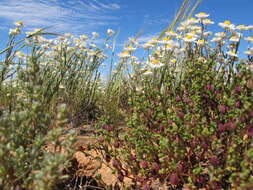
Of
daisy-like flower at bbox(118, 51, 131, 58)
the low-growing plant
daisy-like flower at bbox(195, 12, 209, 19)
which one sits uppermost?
daisy-like flower at bbox(195, 12, 209, 19)

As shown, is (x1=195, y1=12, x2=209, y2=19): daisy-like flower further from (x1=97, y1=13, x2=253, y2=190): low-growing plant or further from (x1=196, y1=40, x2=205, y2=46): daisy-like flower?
(x1=97, y1=13, x2=253, y2=190): low-growing plant

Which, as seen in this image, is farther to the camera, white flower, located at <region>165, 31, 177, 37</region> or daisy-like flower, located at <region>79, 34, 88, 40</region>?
daisy-like flower, located at <region>79, 34, 88, 40</region>

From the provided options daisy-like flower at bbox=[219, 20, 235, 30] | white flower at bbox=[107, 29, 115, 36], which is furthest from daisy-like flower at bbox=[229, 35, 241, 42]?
white flower at bbox=[107, 29, 115, 36]

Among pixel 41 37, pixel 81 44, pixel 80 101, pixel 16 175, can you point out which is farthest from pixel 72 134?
pixel 41 37

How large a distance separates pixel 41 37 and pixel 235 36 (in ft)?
10.2

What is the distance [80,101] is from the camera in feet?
14.6

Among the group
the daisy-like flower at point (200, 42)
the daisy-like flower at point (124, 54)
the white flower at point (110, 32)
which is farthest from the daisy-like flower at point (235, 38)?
the white flower at point (110, 32)

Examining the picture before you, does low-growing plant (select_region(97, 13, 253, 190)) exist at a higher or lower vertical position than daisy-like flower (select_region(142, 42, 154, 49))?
lower

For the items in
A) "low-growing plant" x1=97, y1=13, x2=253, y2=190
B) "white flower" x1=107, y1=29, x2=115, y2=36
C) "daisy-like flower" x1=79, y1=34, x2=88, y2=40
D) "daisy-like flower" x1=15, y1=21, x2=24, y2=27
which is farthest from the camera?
"daisy-like flower" x1=79, y1=34, x2=88, y2=40

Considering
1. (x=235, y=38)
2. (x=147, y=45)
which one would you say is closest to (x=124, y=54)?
(x=147, y=45)

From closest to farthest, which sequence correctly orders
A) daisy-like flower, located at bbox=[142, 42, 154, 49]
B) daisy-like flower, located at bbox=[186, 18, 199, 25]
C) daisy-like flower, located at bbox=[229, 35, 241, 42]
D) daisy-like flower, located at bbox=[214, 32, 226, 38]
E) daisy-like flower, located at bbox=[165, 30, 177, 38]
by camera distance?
daisy-like flower, located at bbox=[229, 35, 241, 42], daisy-like flower, located at bbox=[214, 32, 226, 38], daisy-like flower, located at bbox=[165, 30, 177, 38], daisy-like flower, located at bbox=[186, 18, 199, 25], daisy-like flower, located at bbox=[142, 42, 154, 49]

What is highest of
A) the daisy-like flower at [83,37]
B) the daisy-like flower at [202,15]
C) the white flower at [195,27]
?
the daisy-like flower at [202,15]

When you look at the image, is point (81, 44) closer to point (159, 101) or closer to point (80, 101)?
point (80, 101)

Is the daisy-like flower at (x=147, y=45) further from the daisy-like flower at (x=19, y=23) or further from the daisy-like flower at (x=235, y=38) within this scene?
the daisy-like flower at (x=19, y=23)
